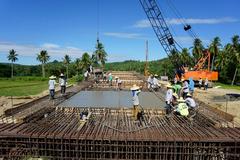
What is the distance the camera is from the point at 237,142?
873 centimetres

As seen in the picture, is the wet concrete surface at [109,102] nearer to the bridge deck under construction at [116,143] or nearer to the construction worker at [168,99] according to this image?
the construction worker at [168,99]

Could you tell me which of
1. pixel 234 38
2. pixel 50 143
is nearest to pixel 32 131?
pixel 50 143

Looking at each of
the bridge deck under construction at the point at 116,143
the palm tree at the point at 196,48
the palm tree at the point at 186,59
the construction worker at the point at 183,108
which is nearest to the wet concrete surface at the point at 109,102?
the construction worker at the point at 183,108

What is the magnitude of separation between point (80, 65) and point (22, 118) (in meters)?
59.8

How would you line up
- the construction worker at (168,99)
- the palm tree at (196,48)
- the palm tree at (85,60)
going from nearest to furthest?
the construction worker at (168,99) < the palm tree at (196,48) < the palm tree at (85,60)

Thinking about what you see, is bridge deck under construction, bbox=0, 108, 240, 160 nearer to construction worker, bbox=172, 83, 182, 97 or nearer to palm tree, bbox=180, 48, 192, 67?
construction worker, bbox=172, 83, 182, 97

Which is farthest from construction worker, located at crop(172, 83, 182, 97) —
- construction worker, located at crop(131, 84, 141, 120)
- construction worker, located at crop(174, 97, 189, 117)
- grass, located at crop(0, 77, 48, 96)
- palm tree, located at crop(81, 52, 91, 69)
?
palm tree, located at crop(81, 52, 91, 69)

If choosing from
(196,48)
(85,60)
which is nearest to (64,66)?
(85,60)

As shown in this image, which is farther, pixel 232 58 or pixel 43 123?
pixel 232 58

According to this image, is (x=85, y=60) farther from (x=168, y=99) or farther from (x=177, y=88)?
(x=168, y=99)

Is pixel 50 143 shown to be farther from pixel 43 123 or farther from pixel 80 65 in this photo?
pixel 80 65

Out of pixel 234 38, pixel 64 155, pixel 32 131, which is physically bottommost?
pixel 64 155

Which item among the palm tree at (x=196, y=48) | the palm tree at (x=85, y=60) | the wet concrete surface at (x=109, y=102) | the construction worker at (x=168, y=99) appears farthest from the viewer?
the palm tree at (x=85, y=60)

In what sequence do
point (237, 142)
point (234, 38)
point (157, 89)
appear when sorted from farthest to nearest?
point (234, 38)
point (157, 89)
point (237, 142)
